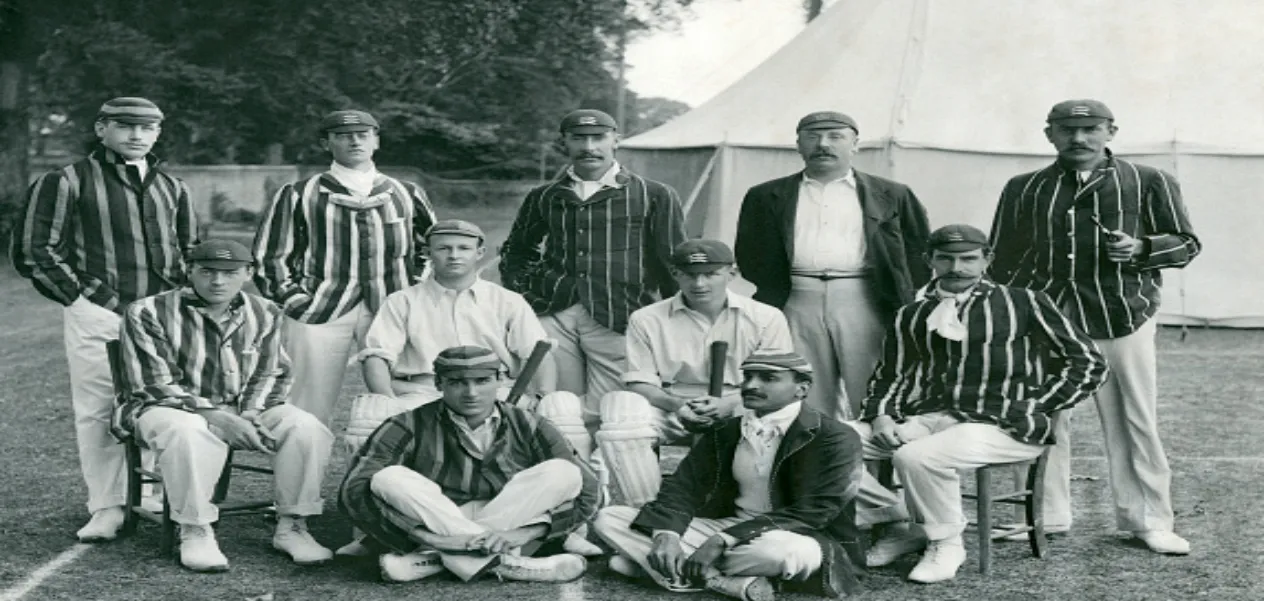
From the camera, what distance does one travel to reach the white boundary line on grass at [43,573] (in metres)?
4.75

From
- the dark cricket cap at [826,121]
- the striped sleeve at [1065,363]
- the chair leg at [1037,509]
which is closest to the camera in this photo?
the striped sleeve at [1065,363]

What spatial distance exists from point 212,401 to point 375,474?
75cm

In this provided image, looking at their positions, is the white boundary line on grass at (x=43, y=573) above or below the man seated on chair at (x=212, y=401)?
below

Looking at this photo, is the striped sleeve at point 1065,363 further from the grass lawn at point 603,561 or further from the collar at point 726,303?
the collar at point 726,303

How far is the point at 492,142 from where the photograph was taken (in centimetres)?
2825

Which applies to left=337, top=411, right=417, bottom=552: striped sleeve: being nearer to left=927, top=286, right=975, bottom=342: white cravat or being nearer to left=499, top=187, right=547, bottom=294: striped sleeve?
left=499, top=187, right=547, bottom=294: striped sleeve

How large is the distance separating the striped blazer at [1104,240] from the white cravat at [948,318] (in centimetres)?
42

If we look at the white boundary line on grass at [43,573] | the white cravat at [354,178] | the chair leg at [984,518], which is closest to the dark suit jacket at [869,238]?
the chair leg at [984,518]

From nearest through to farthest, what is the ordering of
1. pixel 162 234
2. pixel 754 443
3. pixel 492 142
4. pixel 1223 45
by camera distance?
pixel 754 443
pixel 162 234
pixel 1223 45
pixel 492 142

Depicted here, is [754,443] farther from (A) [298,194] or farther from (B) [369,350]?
(A) [298,194]

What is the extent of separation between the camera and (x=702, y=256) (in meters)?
5.45

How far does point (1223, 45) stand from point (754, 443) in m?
10.7

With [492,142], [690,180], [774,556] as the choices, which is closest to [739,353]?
[774,556]

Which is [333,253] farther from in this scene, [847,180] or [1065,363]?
[1065,363]
